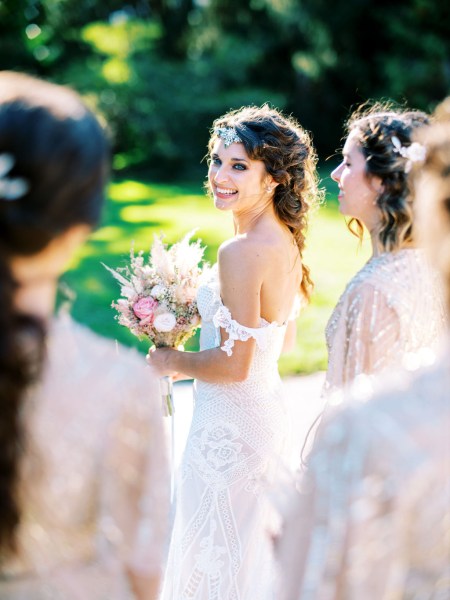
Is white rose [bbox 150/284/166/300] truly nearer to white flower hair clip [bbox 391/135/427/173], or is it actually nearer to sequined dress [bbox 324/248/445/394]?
sequined dress [bbox 324/248/445/394]

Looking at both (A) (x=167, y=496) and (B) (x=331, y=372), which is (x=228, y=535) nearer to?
(B) (x=331, y=372)

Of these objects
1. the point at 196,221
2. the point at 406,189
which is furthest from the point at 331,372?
the point at 196,221

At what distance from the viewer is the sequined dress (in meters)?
2.59

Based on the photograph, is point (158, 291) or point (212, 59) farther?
point (212, 59)

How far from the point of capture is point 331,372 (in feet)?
8.92

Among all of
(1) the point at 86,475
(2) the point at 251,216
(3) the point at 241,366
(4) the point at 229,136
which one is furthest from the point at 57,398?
(4) the point at 229,136

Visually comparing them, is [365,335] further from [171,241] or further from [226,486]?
[171,241]

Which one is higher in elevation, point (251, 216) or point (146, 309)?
A: point (251, 216)

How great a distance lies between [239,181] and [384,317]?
1.16 m

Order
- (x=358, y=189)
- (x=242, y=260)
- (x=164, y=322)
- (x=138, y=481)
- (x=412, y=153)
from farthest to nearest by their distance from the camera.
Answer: (x=164, y=322) < (x=242, y=260) < (x=358, y=189) < (x=412, y=153) < (x=138, y=481)

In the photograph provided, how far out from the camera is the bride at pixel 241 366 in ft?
10.6

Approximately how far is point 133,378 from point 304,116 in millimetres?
26640

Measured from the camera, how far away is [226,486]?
3.35 m

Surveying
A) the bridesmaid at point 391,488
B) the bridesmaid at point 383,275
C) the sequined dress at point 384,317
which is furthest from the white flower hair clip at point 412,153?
the bridesmaid at point 391,488
